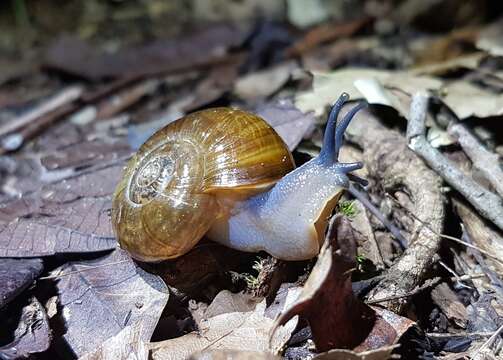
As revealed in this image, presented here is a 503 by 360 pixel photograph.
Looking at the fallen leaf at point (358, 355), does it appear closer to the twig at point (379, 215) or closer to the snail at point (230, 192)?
the snail at point (230, 192)

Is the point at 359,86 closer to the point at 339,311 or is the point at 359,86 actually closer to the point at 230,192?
the point at 230,192

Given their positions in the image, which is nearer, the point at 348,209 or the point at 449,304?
the point at 449,304

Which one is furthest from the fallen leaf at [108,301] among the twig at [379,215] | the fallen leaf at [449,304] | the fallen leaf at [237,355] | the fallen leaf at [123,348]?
the fallen leaf at [449,304]

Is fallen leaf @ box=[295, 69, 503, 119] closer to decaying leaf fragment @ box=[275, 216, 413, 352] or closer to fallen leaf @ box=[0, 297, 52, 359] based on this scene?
decaying leaf fragment @ box=[275, 216, 413, 352]

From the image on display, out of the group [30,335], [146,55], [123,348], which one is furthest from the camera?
[146,55]

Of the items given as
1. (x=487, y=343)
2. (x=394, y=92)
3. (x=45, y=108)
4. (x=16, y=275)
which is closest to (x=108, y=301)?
(x=16, y=275)

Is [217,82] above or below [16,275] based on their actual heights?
above
